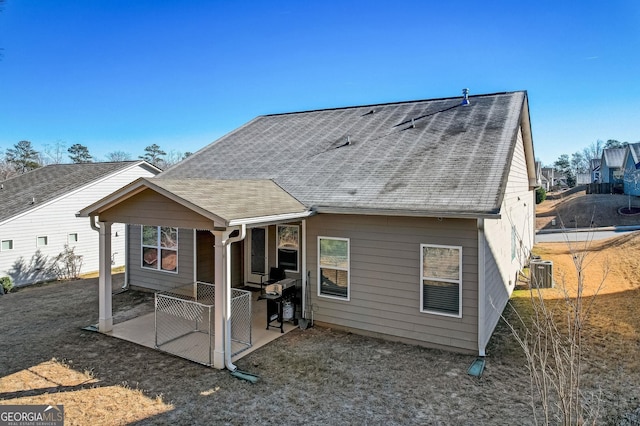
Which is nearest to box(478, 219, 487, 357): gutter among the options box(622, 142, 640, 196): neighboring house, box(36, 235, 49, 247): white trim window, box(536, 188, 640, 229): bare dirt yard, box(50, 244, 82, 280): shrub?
box(50, 244, 82, 280): shrub

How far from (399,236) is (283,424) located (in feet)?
13.3

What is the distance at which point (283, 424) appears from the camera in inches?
190

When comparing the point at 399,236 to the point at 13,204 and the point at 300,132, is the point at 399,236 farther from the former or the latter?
the point at 13,204

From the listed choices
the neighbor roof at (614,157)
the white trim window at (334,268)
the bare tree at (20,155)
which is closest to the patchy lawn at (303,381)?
the white trim window at (334,268)

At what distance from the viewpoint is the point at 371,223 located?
772cm

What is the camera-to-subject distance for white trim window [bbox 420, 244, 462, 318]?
7.00 metres

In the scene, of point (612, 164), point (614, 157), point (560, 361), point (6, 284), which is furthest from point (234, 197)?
point (614, 157)

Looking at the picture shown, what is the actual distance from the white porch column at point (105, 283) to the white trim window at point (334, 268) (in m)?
4.71

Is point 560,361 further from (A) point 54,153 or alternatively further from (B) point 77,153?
(A) point 54,153

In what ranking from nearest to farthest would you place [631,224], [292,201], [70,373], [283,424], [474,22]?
1. [283,424]
2. [70,373]
3. [292,201]
4. [474,22]
5. [631,224]

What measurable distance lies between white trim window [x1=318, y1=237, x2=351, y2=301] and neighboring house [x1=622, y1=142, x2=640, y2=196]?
37694mm

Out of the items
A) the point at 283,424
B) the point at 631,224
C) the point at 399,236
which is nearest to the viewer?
the point at 283,424

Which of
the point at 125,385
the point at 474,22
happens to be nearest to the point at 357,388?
the point at 125,385

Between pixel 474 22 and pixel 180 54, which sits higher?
pixel 180 54
